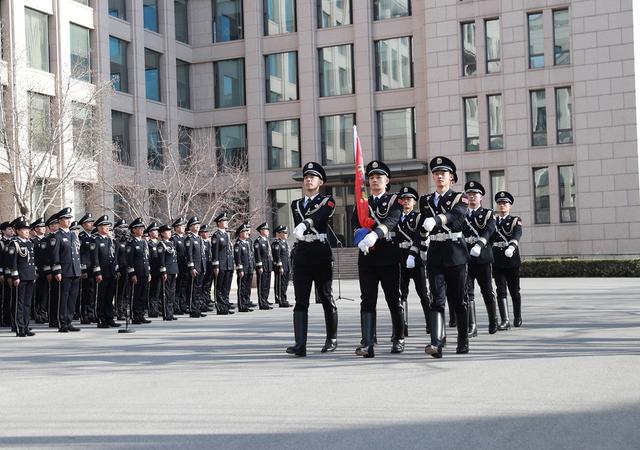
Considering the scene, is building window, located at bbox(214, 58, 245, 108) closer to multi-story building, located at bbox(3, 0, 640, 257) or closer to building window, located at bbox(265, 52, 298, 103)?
multi-story building, located at bbox(3, 0, 640, 257)

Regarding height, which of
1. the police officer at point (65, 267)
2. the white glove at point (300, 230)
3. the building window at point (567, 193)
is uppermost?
the building window at point (567, 193)

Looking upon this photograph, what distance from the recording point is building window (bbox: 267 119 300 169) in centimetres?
5041

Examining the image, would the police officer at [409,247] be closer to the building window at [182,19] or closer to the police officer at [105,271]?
the police officer at [105,271]

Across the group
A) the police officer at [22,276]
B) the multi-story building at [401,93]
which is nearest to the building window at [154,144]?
the multi-story building at [401,93]

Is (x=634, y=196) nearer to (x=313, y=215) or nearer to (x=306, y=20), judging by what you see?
(x=306, y=20)

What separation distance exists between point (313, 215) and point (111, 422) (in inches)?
181

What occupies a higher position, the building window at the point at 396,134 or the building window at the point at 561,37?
the building window at the point at 561,37

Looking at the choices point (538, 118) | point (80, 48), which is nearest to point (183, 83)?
point (80, 48)

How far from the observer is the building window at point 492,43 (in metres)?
44.8

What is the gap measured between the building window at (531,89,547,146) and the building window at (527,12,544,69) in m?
1.32

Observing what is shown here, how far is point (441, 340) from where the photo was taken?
10945mm

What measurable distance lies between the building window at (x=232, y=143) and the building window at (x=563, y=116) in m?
16.3

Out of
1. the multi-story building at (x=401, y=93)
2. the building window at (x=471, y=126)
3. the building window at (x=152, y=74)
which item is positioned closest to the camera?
the multi-story building at (x=401, y=93)

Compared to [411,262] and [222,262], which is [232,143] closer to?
[222,262]
